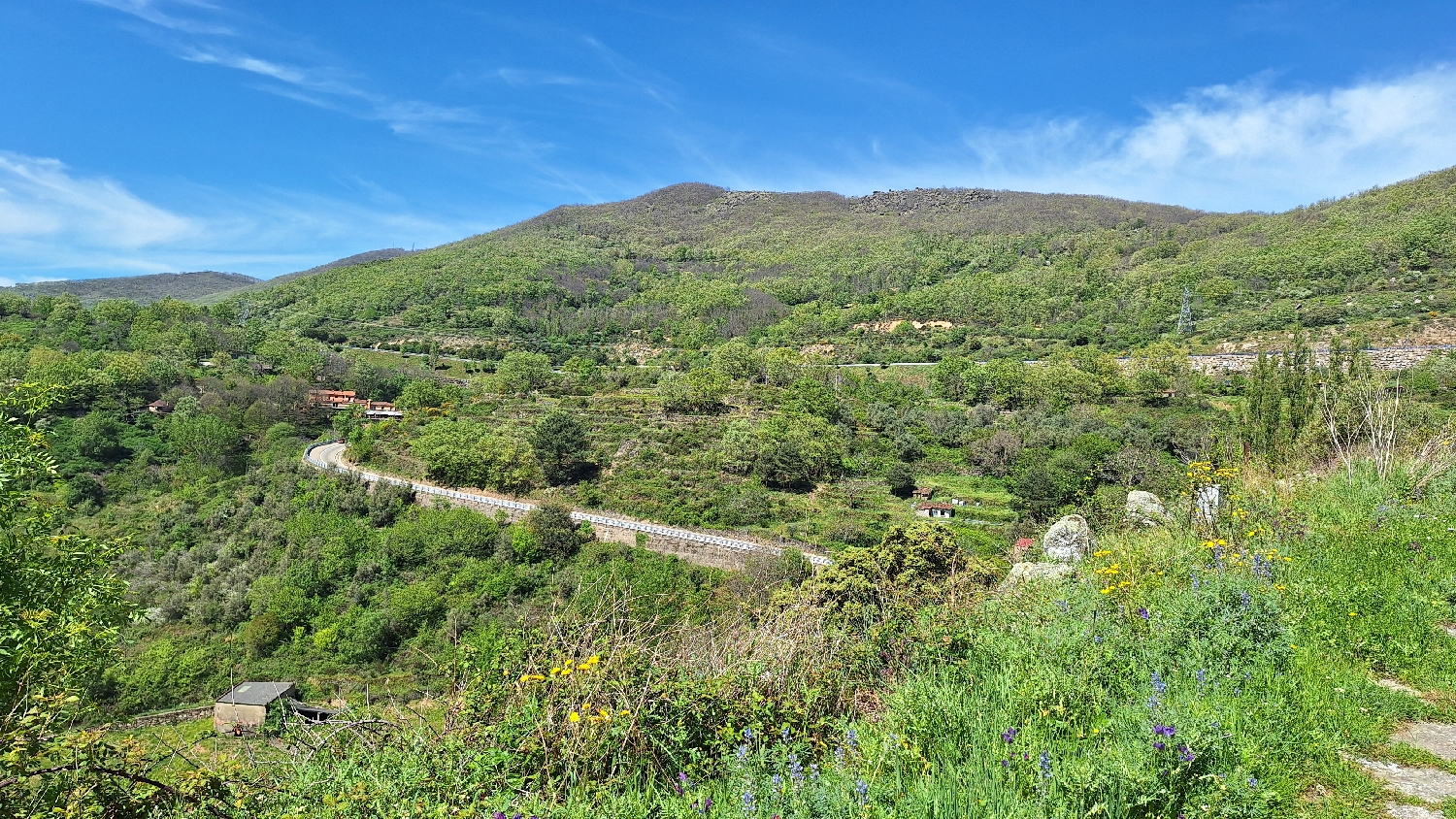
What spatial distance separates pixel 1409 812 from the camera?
2.09m

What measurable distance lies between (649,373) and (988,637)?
51931mm

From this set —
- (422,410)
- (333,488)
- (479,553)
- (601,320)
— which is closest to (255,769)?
(479,553)

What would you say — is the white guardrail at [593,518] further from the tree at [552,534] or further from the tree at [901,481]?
the tree at [901,481]

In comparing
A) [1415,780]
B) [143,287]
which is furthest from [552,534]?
[143,287]

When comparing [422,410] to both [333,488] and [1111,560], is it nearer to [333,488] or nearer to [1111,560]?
[333,488]

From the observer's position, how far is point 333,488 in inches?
1112

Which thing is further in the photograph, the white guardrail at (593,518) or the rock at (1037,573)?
the white guardrail at (593,518)

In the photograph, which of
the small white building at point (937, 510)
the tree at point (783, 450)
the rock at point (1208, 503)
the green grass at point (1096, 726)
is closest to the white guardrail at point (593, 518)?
the tree at point (783, 450)

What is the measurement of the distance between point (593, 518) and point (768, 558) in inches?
314

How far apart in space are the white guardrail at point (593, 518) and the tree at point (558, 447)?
301 centimetres

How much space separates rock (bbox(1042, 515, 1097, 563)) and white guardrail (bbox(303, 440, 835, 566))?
33.3 feet

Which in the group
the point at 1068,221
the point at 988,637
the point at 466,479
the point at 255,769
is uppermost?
the point at 1068,221

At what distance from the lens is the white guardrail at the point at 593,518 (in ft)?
73.6

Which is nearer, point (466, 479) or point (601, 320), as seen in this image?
point (466, 479)
